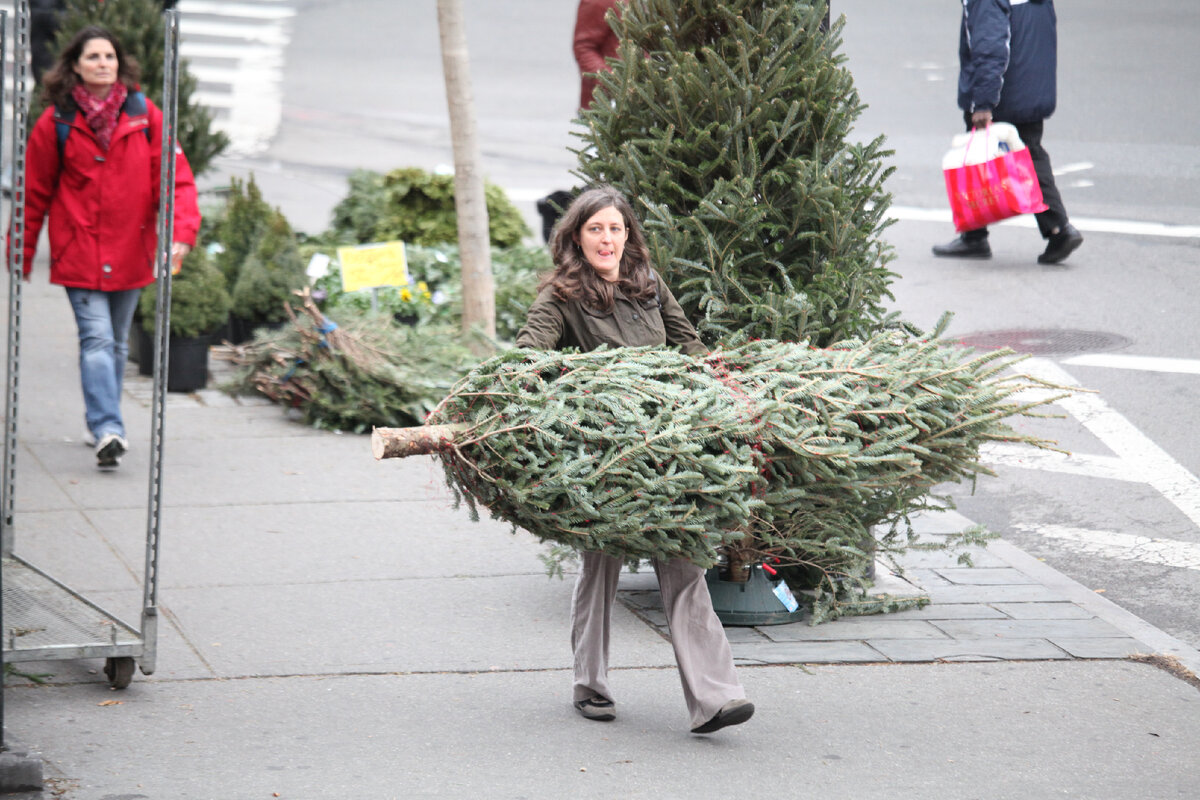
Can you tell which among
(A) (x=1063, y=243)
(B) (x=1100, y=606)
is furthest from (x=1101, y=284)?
(B) (x=1100, y=606)

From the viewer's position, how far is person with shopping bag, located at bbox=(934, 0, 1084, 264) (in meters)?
10.8

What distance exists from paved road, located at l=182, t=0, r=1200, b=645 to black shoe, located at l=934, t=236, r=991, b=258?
0.23 meters

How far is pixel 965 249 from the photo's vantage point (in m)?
12.0

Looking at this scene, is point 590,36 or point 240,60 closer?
point 590,36

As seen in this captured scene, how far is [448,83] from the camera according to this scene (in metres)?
8.87

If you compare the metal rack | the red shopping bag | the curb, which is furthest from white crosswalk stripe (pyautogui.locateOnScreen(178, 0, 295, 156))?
the curb

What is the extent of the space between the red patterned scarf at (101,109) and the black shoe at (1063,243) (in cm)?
725

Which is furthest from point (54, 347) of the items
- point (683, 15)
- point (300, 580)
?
point (683, 15)

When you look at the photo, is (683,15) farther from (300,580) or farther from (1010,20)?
(1010,20)

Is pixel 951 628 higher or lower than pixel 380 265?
lower

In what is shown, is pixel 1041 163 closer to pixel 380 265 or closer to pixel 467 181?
pixel 467 181

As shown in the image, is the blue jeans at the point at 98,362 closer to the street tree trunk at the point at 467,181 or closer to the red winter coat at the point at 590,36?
the street tree trunk at the point at 467,181

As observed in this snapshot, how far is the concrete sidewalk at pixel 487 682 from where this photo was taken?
14.0 feet

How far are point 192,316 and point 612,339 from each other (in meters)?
4.47
